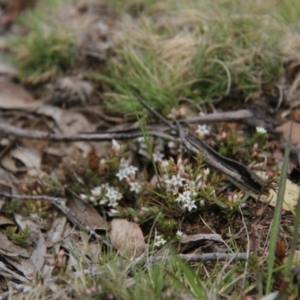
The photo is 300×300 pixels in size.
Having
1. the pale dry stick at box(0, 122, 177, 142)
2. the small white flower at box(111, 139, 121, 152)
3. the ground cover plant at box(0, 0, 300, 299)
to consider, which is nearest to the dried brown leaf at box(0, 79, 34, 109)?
the ground cover plant at box(0, 0, 300, 299)

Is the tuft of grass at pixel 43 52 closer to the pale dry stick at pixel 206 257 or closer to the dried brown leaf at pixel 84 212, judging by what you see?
the dried brown leaf at pixel 84 212

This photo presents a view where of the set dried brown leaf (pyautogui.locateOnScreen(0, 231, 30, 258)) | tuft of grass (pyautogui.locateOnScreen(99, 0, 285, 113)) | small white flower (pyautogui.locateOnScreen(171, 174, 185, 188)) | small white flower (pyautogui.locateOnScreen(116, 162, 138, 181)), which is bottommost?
dried brown leaf (pyautogui.locateOnScreen(0, 231, 30, 258))

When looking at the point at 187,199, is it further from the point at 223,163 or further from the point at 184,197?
the point at 223,163

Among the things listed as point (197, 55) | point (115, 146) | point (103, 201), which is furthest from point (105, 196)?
point (197, 55)

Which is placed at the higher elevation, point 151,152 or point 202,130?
point 151,152

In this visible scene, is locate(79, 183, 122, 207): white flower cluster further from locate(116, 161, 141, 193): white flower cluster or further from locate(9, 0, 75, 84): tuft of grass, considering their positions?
locate(9, 0, 75, 84): tuft of grass

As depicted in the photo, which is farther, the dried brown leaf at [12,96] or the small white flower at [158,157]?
the dried brown leaf at [12,96]

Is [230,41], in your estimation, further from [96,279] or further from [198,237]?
[96,279]

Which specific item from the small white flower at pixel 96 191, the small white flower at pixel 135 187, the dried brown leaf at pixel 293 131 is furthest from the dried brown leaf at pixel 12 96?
the dried brown leaf at pixel 293 131
